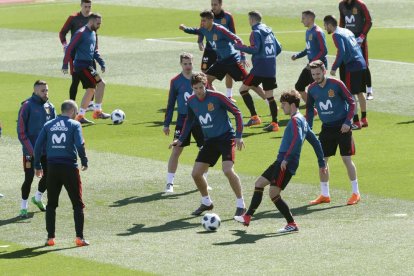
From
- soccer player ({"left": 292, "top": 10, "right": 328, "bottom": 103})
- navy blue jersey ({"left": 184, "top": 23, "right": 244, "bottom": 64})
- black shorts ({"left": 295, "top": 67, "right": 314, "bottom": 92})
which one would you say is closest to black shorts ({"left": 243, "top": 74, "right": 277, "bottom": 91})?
black shorts ({"left": 295, "top": 67, "right": 314, "bottom": 92})

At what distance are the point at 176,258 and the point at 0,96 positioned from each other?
1711cm

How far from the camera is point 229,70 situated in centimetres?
2730

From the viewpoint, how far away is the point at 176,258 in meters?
16.1

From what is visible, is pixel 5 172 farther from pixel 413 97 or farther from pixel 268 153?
pixel 413 97

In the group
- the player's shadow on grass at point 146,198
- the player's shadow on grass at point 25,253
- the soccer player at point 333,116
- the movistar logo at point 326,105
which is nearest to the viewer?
the player's shadow on grass at point 25,253

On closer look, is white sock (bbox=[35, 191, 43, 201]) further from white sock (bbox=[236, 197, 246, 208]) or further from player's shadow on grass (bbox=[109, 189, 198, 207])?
white sock (bbox=[236, 197, 246, 208])

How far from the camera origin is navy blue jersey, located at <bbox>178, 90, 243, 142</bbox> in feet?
61.2

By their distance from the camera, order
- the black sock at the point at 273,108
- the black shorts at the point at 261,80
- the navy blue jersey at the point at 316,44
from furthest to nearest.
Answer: the black shorts at the point at 261,80 < the black sock at the point at 273,108 < the navy blue jersey at the point at 316,44

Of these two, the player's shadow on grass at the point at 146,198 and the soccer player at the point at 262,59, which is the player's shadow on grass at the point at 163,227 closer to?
the player's shadow on grass at the point at 146,198

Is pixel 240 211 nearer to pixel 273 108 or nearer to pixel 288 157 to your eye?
pixel 288 157

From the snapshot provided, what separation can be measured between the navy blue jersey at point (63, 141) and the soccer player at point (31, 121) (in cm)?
159

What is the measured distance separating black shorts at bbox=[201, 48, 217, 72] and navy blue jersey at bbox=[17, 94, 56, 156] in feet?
33.4

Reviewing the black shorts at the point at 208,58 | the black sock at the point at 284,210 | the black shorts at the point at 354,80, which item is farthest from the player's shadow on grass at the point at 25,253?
the black shorts at the point at 208,58

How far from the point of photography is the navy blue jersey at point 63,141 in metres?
17.2
